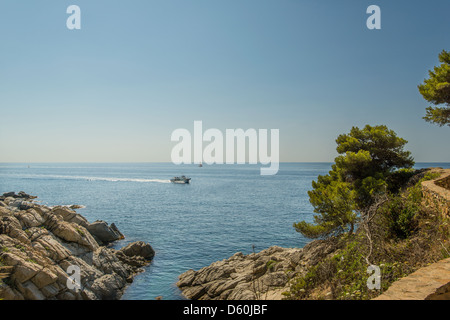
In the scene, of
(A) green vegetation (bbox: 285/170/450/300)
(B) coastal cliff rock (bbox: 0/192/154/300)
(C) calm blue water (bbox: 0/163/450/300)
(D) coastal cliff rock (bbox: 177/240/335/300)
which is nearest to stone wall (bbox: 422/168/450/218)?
(A) green vegetation (bbox: 285/170/450/300)

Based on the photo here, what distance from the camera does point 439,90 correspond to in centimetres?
1952

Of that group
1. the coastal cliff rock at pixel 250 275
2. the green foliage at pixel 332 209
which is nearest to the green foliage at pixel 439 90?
the green foliage at pixel 332 209

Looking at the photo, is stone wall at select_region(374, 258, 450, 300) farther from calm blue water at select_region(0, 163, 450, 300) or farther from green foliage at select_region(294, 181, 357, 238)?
calm blue water at select_region(0, 163, 450, 300)

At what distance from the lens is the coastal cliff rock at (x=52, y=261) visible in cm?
1574

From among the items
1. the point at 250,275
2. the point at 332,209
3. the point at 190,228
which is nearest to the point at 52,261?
the point at 250,275

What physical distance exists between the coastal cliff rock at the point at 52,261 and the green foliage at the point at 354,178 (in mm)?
15051

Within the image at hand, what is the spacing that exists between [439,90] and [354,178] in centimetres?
837

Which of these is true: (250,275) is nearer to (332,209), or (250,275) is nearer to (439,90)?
(332,209)

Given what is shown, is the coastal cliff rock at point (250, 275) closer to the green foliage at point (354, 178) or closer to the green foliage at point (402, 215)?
the green foliage at point (354, 178)

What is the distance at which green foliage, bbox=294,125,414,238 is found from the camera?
778 inches

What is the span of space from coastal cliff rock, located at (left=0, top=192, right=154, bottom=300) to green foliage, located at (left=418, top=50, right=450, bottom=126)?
26769 millimetres

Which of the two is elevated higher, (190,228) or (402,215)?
(402,215)
